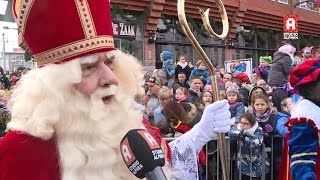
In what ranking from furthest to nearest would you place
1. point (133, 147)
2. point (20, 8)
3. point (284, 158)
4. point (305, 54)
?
point (305, 54) → point (284, 158) → point (20, 8) → point (133, 147)

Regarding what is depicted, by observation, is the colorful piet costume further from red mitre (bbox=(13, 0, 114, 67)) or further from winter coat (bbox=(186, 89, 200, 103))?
winter coat (bbox=(186, 89, 200, 103))

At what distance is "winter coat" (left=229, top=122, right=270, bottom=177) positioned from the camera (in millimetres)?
4512

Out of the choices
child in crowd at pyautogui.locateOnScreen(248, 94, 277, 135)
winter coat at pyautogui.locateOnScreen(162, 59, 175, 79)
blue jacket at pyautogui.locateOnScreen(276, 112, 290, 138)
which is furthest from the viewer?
winter coat at pyautogui.locateOnScreen(162, 59, 175, 79)

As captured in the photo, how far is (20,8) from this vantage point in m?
Result: 1.91

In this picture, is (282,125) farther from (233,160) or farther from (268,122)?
(233,160)

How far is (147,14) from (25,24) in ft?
39.2

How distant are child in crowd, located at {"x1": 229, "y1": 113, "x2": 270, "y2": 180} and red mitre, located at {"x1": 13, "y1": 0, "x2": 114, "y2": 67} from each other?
9.28ft

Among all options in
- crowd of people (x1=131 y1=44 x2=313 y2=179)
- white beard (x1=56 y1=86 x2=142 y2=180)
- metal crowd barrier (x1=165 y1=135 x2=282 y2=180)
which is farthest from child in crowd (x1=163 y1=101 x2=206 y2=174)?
white beard (x1=56 y1=86 x2=142 y2=180)

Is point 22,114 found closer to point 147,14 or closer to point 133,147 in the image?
point 133,147

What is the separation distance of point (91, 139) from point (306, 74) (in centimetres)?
218

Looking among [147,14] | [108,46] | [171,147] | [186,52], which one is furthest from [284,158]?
[186,52]

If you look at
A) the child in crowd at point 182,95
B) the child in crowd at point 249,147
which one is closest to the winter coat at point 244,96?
the child in crowd at point 182,95

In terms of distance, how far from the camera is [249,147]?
452 centimetres

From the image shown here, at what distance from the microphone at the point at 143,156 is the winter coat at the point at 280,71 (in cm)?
576
